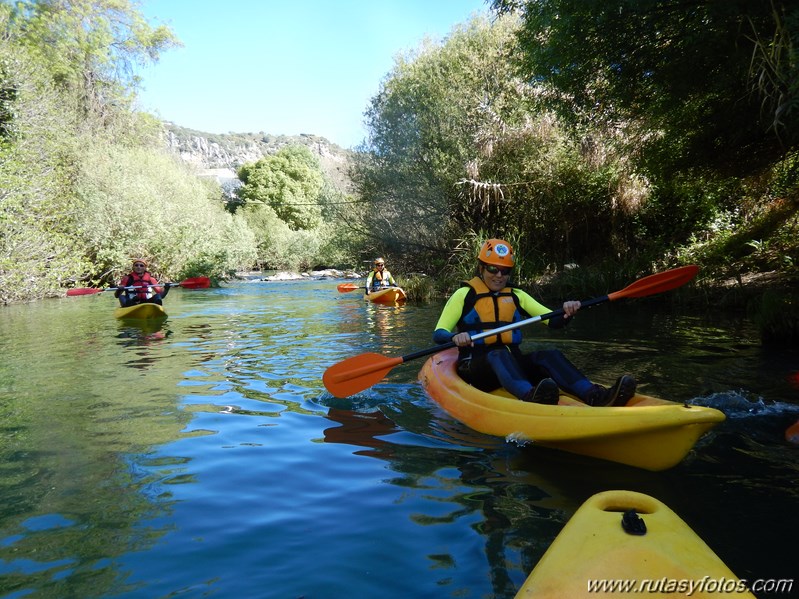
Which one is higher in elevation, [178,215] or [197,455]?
[178,215]

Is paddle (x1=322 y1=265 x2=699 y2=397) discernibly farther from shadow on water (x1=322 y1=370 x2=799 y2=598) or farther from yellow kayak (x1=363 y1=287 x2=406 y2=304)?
yellow kayak (x1=363 y1=287 x2=406 y2=304)

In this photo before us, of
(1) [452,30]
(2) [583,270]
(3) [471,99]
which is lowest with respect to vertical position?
(2) [583,270]

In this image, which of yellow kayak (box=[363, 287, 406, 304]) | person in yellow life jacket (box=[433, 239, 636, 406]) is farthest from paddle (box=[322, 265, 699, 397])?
yellow kayak (box=[363, 287, 406, 304])

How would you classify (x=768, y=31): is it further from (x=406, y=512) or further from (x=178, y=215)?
(x=178, y=215)

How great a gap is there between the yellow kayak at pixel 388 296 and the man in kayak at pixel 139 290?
4679 millimetres

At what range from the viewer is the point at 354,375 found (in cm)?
507

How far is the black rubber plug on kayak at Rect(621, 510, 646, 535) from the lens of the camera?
183 cm

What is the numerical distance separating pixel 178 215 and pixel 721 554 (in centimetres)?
2536

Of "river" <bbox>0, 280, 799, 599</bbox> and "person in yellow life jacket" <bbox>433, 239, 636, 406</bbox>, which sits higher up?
"person in yellow life jacket" <bbox>433, 239, 636, 406</bbox>

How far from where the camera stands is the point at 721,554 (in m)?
2.46

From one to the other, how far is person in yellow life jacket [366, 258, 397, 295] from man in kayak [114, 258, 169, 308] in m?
5.00

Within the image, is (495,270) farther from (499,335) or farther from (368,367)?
(368,367)

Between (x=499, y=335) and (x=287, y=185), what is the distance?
49.9 m

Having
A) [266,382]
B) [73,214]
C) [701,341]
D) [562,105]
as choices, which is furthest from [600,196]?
[73,214]
